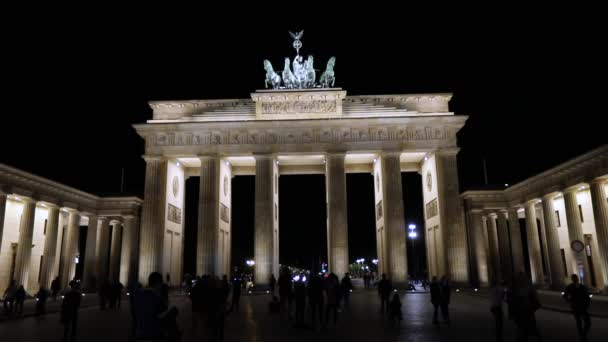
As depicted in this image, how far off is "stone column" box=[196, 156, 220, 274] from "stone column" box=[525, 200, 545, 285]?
27308 mm

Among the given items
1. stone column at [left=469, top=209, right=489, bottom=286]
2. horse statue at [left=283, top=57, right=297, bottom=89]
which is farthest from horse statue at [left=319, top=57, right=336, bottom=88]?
stone column at [left=469, top=209, right=489, bottom=286]

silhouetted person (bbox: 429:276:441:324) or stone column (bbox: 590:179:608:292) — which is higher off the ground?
stone column (bbox: 590:179:608:292)

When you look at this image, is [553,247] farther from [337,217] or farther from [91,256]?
[91,256]

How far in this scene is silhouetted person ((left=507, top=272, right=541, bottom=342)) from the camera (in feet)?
31.4

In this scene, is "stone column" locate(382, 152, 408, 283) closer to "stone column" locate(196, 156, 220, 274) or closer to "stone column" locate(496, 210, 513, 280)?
"stone column" locate(496, 210, 513, 280)

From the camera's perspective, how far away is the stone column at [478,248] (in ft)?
130

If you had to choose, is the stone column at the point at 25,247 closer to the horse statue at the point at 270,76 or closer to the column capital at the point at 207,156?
the column capital at the point at 207,156

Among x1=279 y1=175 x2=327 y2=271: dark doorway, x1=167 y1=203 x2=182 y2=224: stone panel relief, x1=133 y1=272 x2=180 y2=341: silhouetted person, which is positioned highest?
x1=279 y1=175 x2=327 y2=271: dark doorway

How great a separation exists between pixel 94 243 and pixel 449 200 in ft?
109

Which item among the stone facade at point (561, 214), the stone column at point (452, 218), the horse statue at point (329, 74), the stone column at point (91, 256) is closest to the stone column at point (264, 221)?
the horse statue at point (329, 74)

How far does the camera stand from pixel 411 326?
14633mm

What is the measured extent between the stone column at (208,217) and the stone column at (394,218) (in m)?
14.6

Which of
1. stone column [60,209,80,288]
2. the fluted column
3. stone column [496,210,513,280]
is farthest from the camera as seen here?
stone column [496,210,513,280]

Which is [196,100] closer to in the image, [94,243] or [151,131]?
[151,131]
